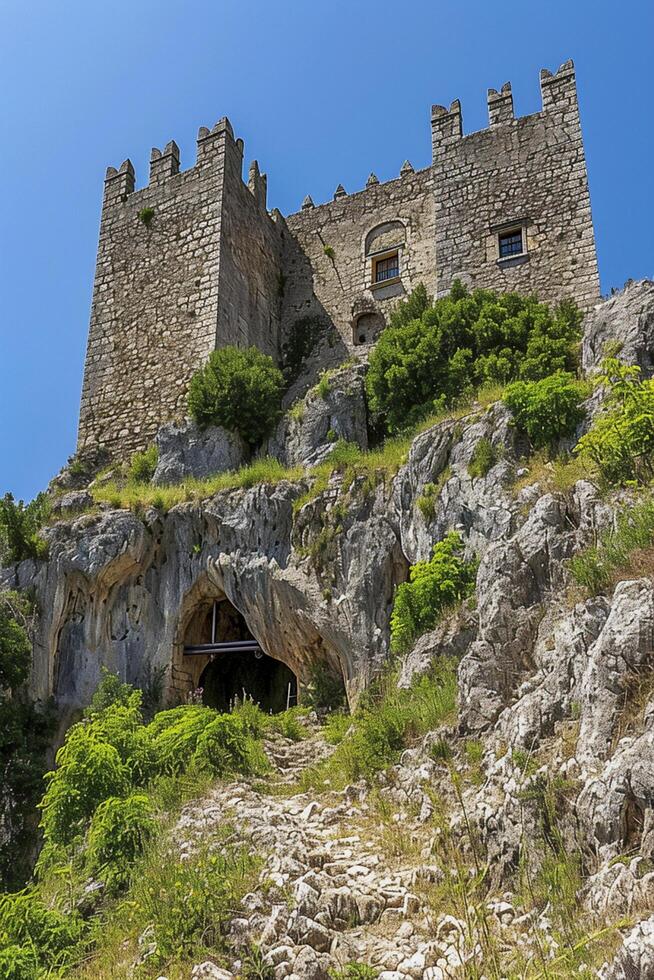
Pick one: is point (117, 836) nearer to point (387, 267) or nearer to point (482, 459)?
point (482, 459)

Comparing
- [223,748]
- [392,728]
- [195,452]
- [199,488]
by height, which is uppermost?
[195,452]

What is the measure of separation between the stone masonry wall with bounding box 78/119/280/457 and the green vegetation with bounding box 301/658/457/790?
1046 centimetres

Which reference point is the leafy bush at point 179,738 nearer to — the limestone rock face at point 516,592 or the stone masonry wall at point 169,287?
the limestone rock face at point 516,592

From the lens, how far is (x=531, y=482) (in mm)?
11078

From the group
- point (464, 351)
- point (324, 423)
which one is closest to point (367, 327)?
point (324, 423)

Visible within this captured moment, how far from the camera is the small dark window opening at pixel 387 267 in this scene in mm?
21281

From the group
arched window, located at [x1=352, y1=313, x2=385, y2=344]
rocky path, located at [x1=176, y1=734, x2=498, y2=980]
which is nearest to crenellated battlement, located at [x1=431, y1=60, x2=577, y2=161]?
arched window, located at [x1=352, y1=313, x2=385, y2=344]

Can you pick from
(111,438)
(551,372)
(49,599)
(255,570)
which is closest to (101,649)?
(49,599)

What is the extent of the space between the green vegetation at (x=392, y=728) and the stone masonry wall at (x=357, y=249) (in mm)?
12201

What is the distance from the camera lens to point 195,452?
57.0 feet

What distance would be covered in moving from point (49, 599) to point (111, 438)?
223 inches

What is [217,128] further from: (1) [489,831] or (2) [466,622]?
(1) [489,831]

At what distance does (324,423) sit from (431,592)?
6054 millimetres

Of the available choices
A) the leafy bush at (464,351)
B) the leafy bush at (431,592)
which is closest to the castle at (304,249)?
the leafy bush at (464,351)
